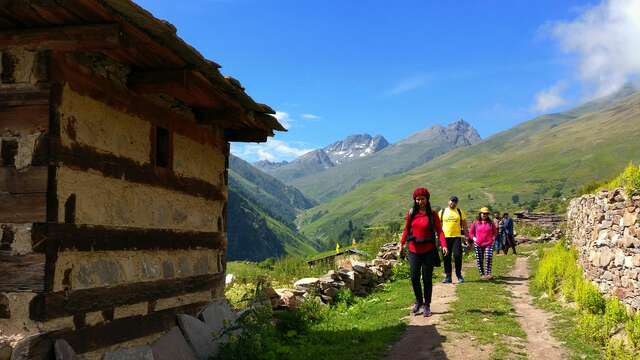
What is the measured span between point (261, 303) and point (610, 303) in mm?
6251

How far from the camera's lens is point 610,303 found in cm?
1010

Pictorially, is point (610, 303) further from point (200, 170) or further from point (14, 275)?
point (14, 275)

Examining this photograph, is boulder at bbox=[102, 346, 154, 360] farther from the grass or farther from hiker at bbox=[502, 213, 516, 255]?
hiker at bbox=[502, 213, 516, 255]

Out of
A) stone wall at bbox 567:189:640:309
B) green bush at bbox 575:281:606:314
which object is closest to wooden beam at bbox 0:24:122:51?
stone wall at bbox 567:189:640:309

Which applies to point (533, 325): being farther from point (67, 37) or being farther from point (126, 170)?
point (67, 37)

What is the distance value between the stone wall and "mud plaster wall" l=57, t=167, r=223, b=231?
7.48m

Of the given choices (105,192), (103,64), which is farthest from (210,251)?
(103,64)

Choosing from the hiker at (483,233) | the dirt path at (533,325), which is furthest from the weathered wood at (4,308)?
the hiker at (483,233)

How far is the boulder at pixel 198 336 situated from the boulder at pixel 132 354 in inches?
40.9

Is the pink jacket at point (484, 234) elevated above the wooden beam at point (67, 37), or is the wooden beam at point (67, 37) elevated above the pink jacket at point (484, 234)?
the wooden beam at point (67, 37)

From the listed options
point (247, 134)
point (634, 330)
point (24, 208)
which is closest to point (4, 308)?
point (24, 208)

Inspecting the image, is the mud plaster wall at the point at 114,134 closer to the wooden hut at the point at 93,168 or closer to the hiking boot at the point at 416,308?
the wooden hut at the point at 93,168

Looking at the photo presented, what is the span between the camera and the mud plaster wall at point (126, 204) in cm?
595

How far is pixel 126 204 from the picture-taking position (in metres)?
6.90
